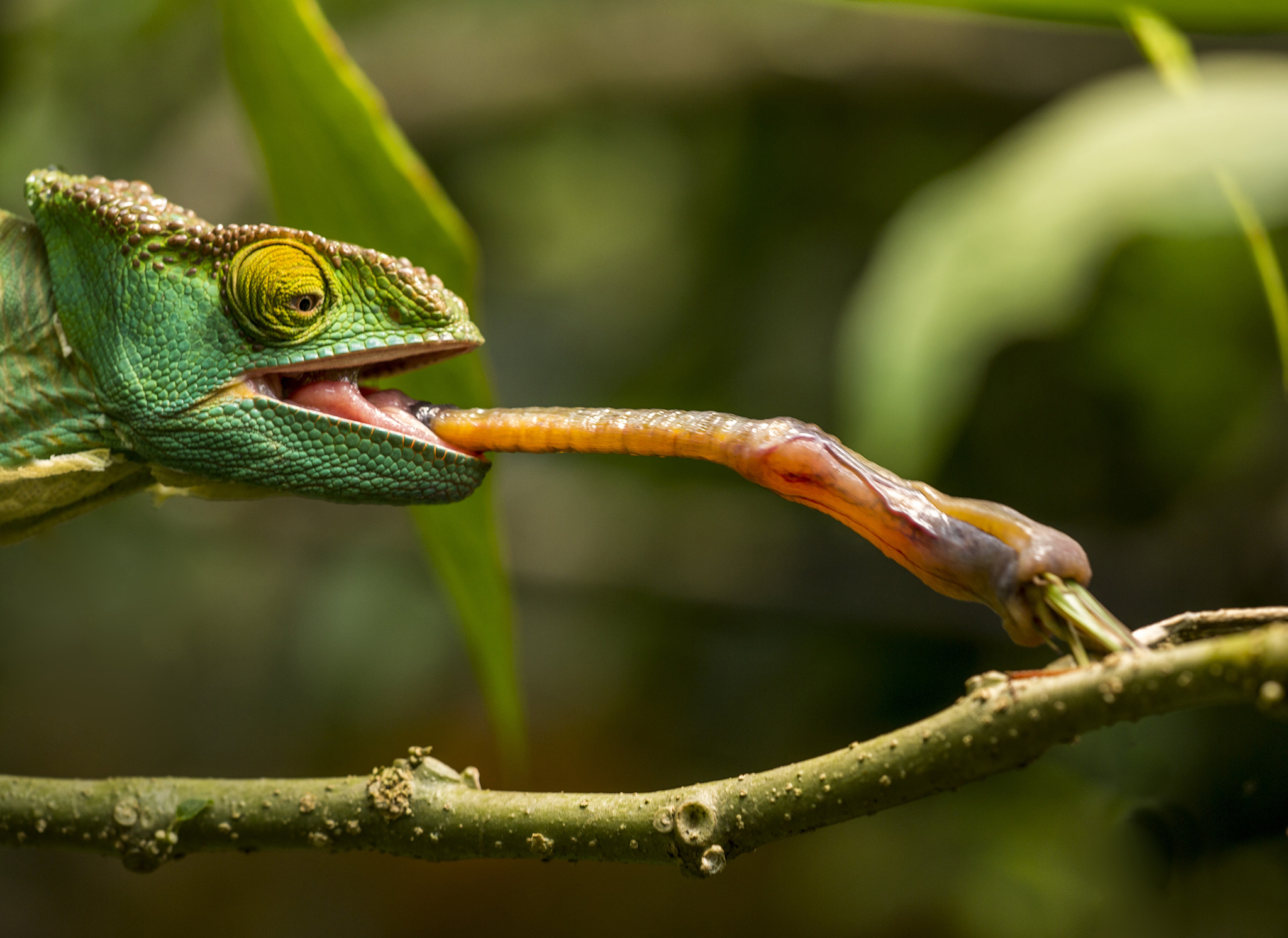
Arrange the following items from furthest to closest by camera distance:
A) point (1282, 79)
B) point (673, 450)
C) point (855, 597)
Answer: point (855, 597), point (1282, 79), point (673, 450)

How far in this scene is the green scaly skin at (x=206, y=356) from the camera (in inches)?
41.3

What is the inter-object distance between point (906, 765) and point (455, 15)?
3.38 metres

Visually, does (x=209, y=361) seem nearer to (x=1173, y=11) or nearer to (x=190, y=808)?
(x=190, y=808)

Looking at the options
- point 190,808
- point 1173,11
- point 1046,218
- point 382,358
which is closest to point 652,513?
point 1046,218

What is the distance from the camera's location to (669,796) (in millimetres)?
762

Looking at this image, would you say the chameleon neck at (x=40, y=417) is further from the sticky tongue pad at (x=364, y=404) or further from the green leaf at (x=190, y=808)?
the green leaf at (x=190, y=808)

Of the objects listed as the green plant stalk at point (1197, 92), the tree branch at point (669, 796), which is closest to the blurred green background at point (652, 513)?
the green plant stalk at point (1197, 92)

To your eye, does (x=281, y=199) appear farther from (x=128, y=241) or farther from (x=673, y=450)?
(x=673, y=450)

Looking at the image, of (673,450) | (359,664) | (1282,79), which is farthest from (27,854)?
(1282,79)

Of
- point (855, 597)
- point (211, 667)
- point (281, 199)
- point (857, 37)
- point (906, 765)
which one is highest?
point (857, 37)

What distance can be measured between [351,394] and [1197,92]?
0.97 meters

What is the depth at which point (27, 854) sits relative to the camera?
3.52m

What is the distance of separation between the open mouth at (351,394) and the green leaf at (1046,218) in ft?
2.13

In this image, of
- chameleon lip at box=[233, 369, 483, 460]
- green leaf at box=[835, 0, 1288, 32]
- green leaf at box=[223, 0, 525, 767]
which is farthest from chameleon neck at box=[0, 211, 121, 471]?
green leaf at box=[835, 0, 1288, 32]
